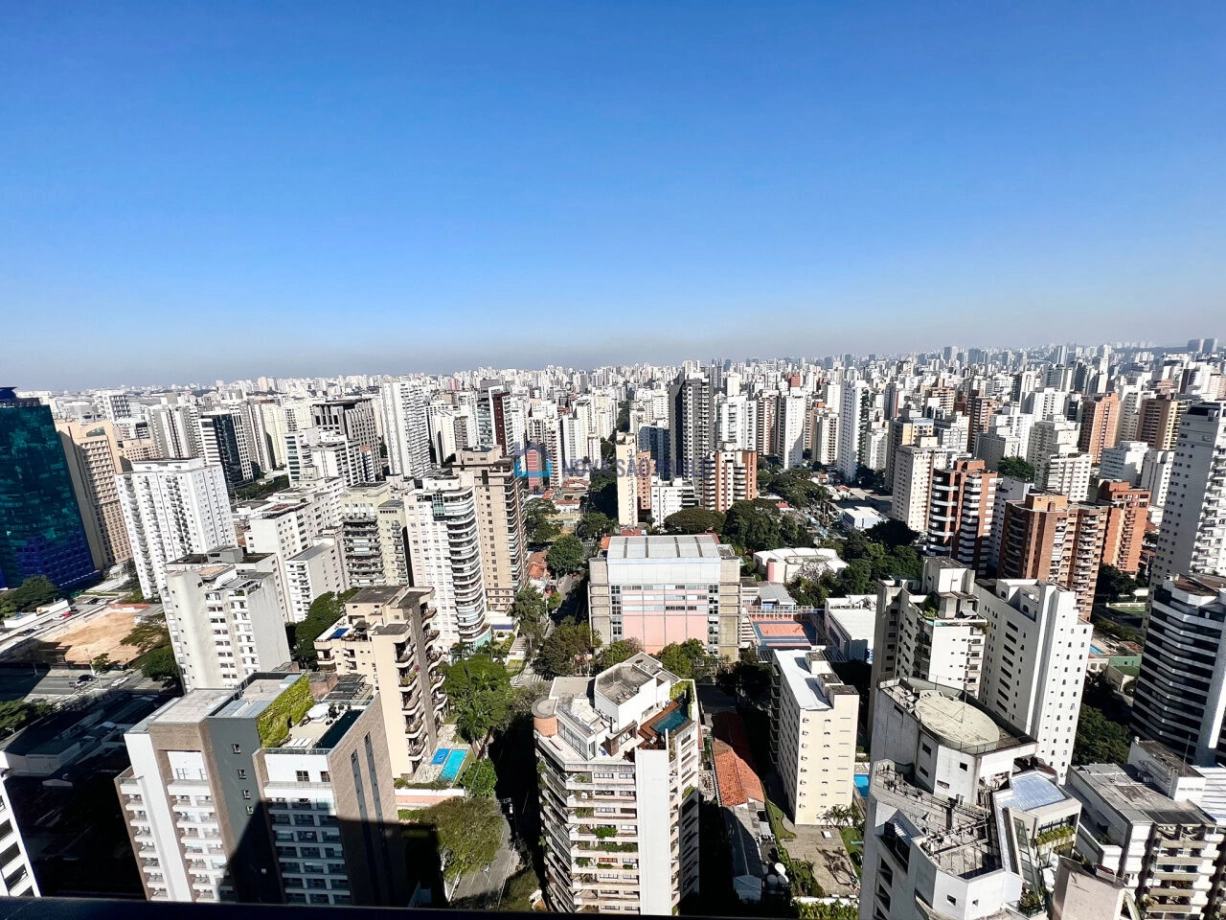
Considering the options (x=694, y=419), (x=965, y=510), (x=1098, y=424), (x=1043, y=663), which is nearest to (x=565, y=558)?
(x=694, y=419)

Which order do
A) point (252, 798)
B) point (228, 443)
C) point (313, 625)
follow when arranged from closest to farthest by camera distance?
point (252, 798) → point (313, 625) → point (228, 443)

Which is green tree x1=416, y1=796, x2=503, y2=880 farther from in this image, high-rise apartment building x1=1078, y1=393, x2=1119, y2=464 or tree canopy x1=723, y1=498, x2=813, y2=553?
high-rise apartment building x1=1078, y1=393, x2=1119, y2=464

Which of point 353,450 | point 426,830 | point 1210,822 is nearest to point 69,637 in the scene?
point 353,450

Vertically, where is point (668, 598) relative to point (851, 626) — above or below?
above

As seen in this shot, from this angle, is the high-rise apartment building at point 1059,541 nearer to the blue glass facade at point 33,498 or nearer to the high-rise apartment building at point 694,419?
the high-rise apartment building at point 694,419

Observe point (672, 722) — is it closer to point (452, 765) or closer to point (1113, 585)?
point (452, 765)

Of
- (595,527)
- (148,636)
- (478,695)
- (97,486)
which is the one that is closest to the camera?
(478,695)
